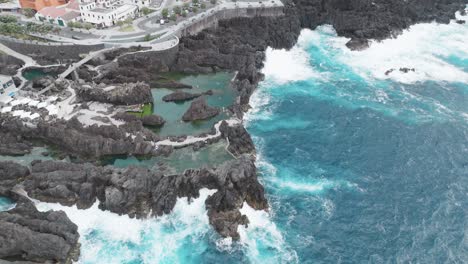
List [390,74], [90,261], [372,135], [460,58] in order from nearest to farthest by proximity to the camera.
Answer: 1. [90,261]
2. [372,135]
3. [390,74]
4. [460,58]

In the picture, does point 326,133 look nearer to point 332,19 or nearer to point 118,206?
point 118,206

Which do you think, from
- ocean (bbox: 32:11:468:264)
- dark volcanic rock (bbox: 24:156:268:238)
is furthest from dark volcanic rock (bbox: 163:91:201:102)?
dark volcanic rock (bbox: 24:156:268:238)

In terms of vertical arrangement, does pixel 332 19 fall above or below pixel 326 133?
above

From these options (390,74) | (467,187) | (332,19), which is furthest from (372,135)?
(332,19)

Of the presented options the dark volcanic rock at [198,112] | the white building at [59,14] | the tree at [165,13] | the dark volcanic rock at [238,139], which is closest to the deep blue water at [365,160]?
the dark volcanic rock at [238,139]

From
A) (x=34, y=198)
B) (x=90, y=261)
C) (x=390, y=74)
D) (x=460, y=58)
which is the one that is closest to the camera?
(x=90, y=261)

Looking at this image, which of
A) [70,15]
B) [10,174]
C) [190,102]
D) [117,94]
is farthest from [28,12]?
[10,174]

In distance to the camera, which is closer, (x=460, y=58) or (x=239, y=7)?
(x=460, y=58)
